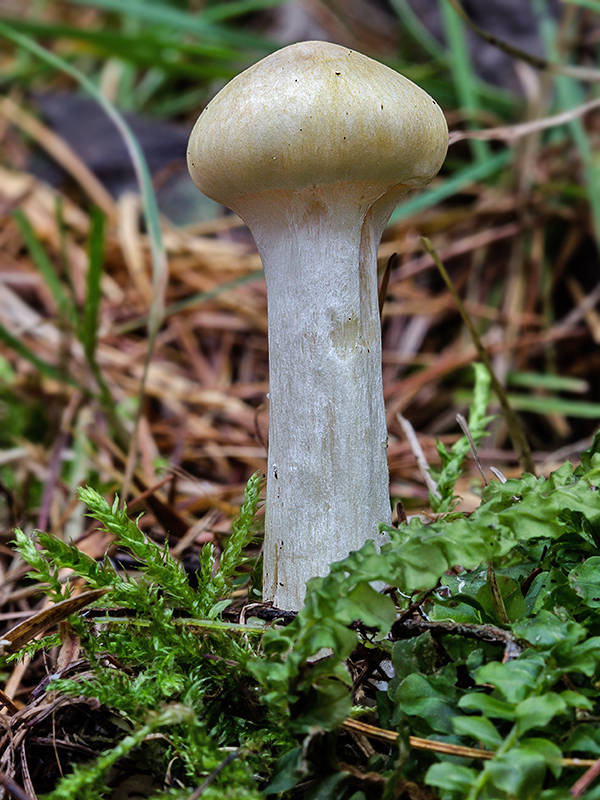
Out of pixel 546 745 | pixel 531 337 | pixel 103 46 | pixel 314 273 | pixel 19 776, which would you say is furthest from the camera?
pixel 103 46

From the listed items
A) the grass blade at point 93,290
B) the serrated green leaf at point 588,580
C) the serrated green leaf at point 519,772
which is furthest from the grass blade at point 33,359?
the serrated green leaf at point 519,772

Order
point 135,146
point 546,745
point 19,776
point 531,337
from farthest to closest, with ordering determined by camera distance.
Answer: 1. point 531,337
2. point 135,146
3. point 19,776
4. point 546,745

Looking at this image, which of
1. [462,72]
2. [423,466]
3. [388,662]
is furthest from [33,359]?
[462,72]

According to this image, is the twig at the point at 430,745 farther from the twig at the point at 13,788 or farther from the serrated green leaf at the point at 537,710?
the twig at the point at 13,788

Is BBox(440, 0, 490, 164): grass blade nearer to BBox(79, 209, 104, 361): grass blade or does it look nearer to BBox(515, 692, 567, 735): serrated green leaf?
BBox(79, 209, 104, 361): grass blade

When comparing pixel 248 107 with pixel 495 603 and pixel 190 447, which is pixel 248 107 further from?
pixel 190 447

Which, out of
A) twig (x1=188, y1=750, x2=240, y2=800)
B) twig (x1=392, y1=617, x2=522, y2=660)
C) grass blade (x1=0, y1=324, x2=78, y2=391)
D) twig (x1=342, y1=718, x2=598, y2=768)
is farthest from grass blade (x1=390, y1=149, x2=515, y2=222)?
twig (x1=188, y1=750, x2=240, y2=800)

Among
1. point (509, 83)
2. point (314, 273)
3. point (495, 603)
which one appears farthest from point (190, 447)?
point (509, 83)
